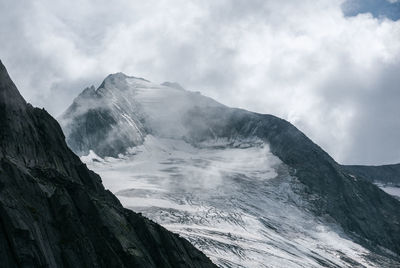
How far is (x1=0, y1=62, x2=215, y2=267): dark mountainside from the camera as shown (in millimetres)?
48719

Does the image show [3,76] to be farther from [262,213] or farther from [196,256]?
[262,213]

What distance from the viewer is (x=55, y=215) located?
54.2m

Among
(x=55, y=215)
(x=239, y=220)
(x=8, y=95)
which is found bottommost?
(x=55, y=215)

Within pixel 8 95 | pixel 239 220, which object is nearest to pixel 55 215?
pixel 8 95

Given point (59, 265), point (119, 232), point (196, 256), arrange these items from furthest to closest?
point (196, 256) < point (119, 232) < point (59, 265)

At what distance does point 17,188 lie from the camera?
52.5 meters

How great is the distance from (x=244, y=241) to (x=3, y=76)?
83.7 m

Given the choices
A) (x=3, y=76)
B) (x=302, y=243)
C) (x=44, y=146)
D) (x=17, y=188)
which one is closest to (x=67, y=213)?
(x=17, y=188)

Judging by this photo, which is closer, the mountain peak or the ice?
the mountain peak

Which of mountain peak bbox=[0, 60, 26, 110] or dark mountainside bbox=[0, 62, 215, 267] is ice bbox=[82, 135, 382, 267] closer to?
dark mountainside bbox=[0, 62, 215, 267]

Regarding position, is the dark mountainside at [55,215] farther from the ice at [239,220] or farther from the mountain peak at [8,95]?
the ice at [239,220]

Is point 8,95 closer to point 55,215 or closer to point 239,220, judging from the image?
point 55,215

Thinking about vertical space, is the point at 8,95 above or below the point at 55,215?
above

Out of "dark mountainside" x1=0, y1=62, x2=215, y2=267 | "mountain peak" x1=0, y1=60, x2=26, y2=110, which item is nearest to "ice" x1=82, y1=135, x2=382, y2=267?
"dark mountainside" x1=0, y1=62, x2=215, y2=267
